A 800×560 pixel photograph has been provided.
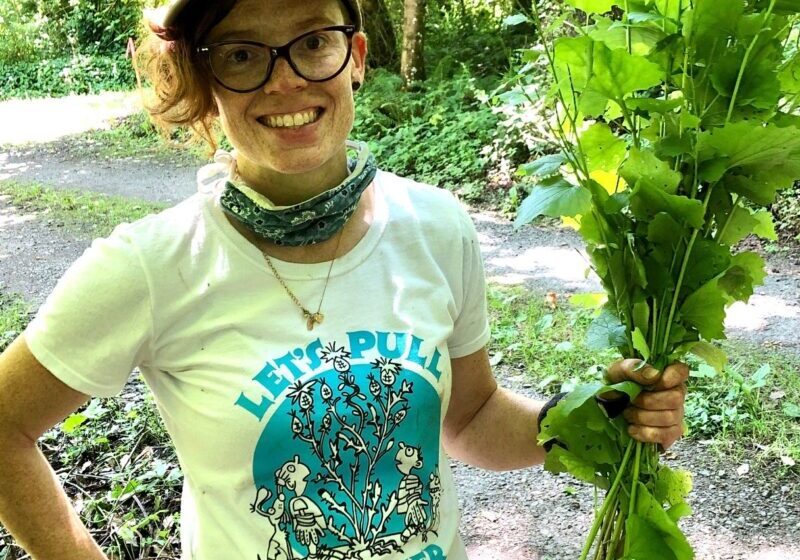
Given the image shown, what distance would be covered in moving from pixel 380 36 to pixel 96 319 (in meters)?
10.3

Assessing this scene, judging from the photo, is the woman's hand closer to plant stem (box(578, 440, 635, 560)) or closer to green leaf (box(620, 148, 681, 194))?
plant stem (box(578, 440, 635, 560))

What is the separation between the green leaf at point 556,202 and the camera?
3.64ft

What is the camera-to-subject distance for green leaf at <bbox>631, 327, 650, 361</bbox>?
1.12 meters

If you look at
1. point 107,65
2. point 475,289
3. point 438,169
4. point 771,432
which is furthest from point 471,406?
point 107,65

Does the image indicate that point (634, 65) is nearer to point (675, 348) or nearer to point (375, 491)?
point (675, 348)

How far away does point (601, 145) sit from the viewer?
1.21 meters

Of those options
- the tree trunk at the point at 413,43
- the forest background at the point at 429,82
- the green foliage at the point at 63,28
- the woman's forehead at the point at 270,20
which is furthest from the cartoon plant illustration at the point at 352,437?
the green foliage at the point at 63,28

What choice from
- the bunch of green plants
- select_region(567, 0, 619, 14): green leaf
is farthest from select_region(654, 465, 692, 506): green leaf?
select_region(567, 0, 619, 14): green leaf

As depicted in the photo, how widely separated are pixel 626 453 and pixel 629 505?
0.28 feet

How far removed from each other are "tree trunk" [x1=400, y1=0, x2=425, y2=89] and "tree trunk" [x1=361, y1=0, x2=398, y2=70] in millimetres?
1531

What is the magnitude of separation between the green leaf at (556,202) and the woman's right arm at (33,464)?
2.60 feet

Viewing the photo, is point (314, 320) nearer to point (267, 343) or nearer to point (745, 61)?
point (267, 343)

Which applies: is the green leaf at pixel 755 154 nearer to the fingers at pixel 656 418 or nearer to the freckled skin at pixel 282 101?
the fingers at pixel 656 418

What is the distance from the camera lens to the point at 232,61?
1.29 meters
